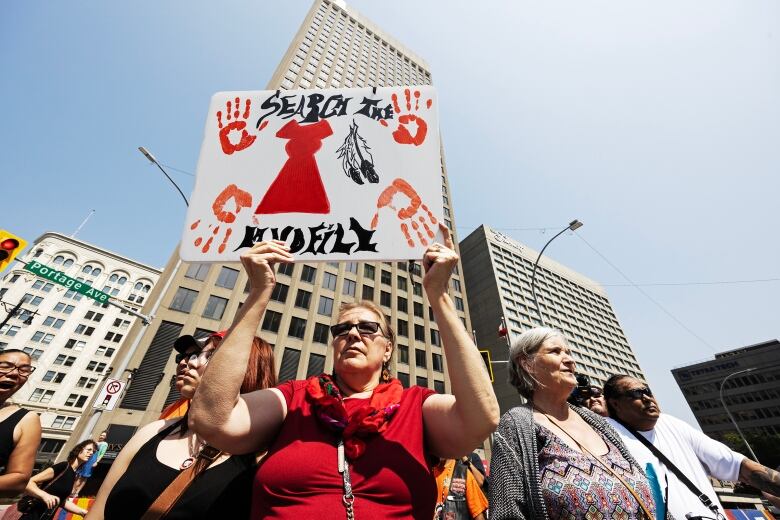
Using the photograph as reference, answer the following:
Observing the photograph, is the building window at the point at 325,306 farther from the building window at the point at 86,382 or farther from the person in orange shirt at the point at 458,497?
the building window at the point at 86,382

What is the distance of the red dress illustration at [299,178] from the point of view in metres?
1.99

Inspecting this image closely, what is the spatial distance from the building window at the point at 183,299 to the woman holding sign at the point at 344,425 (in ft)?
95.9

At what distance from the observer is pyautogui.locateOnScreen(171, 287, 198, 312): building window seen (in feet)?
84.5

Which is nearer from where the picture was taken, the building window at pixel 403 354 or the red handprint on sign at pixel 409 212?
the red handprint on sign at pixel 409 212

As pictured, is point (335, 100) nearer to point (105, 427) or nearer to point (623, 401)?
point (623, 401)

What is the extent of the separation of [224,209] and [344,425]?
1453mm

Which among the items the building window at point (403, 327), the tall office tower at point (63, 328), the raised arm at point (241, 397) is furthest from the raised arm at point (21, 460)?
the tall office tower at point (63, 328)

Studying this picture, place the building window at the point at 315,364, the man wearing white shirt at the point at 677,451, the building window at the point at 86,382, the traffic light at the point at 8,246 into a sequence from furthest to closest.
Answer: the building window at the point at 86,382, the building window at the point at 315,364, the traffic light at the point at 8,246, the man wearing white shirt at the point at 677,451

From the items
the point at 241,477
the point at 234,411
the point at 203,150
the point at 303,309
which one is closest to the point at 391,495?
the point at 234,411

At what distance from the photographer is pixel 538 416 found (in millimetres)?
2244

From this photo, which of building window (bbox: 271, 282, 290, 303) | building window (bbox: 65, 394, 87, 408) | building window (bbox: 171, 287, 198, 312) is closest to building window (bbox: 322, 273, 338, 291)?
building window (bbox: 271, 282, 290, 303)

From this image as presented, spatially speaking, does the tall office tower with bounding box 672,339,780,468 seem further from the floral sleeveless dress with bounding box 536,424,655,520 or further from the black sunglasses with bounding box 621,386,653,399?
the floral sleeveless dress with bounding box 536,424,655,520

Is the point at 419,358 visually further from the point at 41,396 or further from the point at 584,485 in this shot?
the point at 41,396

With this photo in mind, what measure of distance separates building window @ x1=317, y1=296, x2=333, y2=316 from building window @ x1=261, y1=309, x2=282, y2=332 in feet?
12.9
